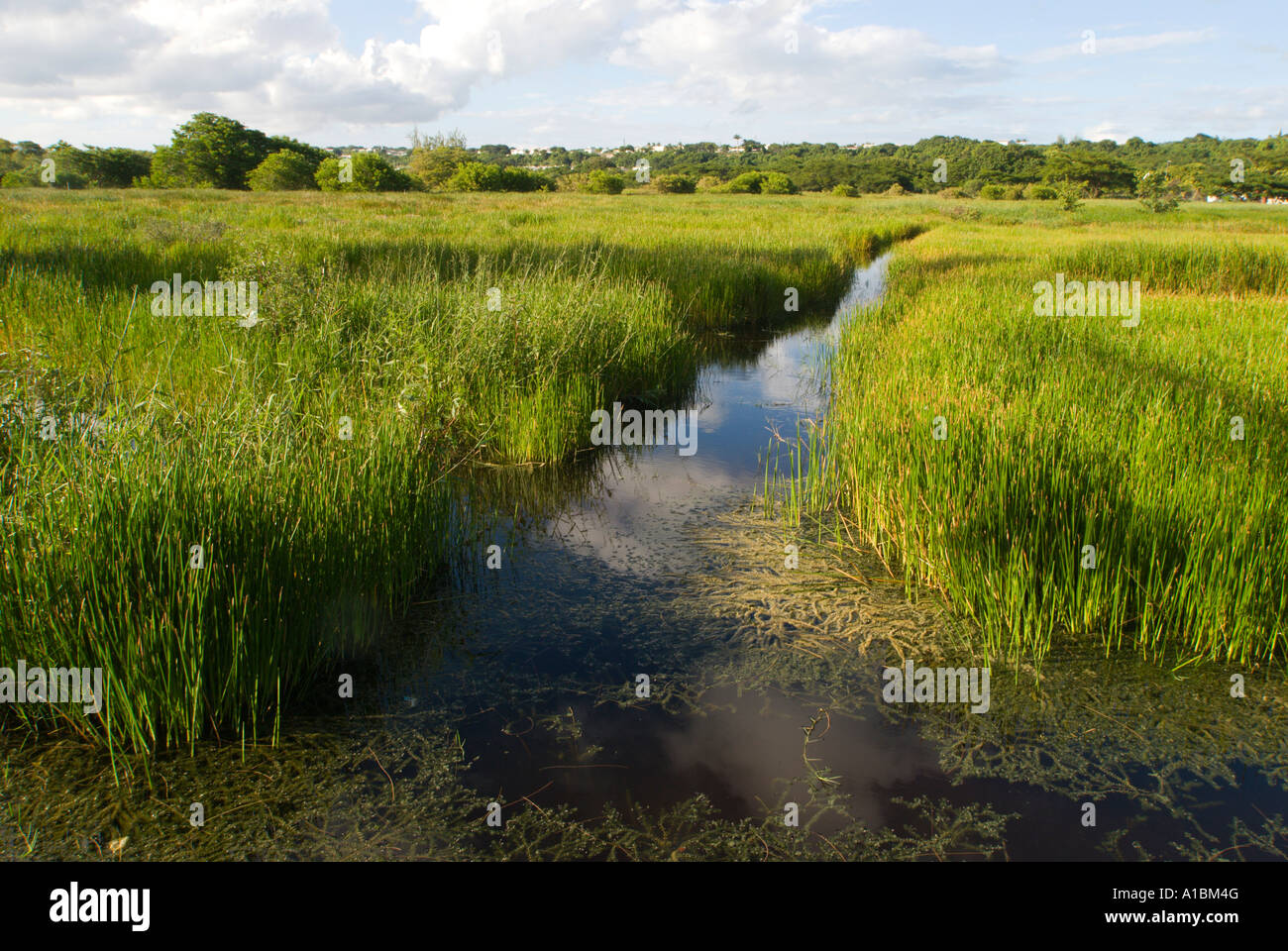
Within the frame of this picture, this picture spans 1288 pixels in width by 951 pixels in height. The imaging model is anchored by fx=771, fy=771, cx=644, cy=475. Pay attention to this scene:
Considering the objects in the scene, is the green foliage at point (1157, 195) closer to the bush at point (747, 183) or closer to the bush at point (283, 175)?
the bush at point (747, 183)

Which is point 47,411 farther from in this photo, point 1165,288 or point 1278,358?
point 1165,288

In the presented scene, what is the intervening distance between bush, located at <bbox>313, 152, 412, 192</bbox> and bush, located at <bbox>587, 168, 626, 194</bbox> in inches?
490

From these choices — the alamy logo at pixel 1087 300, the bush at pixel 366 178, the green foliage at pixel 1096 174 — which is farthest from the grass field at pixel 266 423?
the green foliage at pixel 1096 174

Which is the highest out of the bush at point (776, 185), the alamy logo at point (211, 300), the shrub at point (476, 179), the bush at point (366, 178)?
the bush at point (776, 185)

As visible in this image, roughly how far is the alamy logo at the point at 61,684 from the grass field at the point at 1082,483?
3716mm

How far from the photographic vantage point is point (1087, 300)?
1077cm

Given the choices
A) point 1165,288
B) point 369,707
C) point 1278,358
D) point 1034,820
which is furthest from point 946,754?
point 1165,288

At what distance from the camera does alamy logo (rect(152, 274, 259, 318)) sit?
7285 millimetres

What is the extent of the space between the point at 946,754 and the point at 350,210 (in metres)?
25.1

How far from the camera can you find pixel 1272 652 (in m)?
3.50

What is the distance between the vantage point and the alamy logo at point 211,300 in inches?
287

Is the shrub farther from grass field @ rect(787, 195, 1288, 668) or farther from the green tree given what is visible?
grass field @ rect(787, 195, 1288, 668)

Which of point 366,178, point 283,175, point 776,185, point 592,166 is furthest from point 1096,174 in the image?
point 283,175
